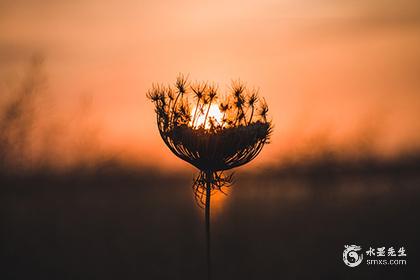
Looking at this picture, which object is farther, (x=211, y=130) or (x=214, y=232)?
(x=214, y=232)

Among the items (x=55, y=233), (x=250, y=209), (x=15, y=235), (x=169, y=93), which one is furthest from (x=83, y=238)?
(x=169, y=93)

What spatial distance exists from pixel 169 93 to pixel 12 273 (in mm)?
9909

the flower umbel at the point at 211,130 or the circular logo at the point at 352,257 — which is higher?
the flower umbel at the point at 211,130

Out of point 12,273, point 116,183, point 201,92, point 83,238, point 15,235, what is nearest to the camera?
point 201,92

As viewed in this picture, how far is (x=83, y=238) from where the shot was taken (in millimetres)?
22625

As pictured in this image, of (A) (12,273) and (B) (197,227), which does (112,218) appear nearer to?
(B) (197,227)

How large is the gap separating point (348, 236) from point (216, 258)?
20.7ft

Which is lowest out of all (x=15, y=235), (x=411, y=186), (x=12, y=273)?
(x=12, y=273)

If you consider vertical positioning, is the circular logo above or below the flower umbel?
below

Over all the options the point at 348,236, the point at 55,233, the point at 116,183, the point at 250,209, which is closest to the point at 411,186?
the point at 348,236

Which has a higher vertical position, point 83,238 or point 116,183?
point 116,183

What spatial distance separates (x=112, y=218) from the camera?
2522 cm

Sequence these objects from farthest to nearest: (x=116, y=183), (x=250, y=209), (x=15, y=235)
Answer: (x=116, y=183) → (x=250, y=209) → (x=15, y=235)

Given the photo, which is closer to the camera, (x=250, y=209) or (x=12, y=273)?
(x=12, y=273)
